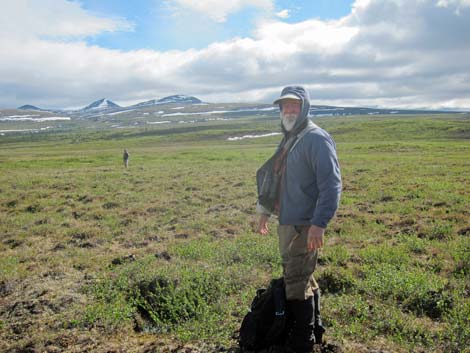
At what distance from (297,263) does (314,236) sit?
1.86 ft

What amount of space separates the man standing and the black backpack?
0.45 ft

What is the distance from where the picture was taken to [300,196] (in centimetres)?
431

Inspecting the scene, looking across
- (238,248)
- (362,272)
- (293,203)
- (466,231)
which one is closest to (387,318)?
(362,272)

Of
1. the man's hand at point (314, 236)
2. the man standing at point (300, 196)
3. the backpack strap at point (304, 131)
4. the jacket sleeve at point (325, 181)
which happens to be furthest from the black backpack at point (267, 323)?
the backpack strap at point (304, 131)

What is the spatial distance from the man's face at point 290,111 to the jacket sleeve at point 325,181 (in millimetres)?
470

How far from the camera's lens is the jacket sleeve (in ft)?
13.1

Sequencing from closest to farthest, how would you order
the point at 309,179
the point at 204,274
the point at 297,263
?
the point at 309,179 < the point at 297,263 < the point at 204,274

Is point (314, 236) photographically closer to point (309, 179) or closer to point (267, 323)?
point (309, 179)

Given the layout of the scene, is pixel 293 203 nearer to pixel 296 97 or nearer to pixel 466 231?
pixel 296 97

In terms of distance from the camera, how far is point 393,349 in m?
4.62

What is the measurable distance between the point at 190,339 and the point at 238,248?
3.71 meters

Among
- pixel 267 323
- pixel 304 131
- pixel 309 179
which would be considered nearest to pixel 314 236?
pixel 309 179

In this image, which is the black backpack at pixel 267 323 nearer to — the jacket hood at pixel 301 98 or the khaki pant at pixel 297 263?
the khaki pant at pixel 297 263

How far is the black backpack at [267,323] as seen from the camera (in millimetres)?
4555
